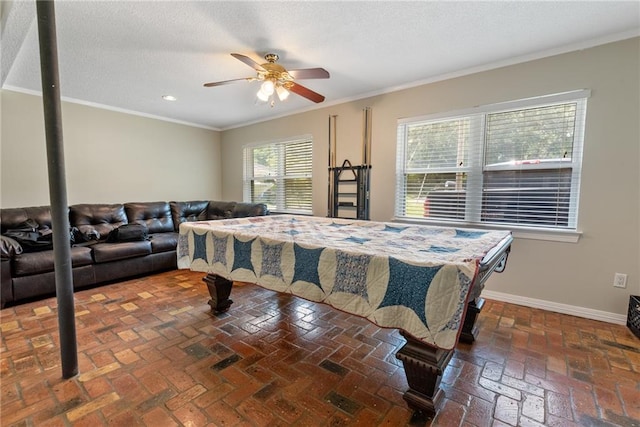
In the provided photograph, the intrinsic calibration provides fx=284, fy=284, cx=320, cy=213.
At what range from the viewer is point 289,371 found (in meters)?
1.77

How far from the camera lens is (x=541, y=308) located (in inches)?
108

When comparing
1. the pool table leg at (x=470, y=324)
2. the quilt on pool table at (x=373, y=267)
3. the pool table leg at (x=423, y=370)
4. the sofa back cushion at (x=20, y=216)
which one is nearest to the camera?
the quilt on pool table at (x=373, y=267)

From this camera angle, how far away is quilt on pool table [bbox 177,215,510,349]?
3.87 feet

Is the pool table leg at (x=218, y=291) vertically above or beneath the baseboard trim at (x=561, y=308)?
above

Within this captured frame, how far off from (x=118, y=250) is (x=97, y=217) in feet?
2.96

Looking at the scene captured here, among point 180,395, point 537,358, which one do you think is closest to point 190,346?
point 180,395

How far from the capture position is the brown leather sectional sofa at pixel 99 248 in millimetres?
2734

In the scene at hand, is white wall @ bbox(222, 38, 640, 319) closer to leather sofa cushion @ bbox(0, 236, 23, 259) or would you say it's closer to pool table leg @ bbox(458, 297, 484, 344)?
pool table leg @ bbox(458, 297, 484, 344)

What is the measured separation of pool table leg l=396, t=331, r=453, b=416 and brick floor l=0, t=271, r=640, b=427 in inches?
3.0

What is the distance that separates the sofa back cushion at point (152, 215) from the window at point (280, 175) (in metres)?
1.51

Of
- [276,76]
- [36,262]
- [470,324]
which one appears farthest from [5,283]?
[470,324]

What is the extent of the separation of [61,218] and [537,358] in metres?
3.14

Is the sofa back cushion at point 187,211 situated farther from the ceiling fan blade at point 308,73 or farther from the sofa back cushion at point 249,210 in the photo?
the ceiling fan blade at point 308,73

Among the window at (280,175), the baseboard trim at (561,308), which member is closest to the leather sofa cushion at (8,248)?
the window at (280,175)
